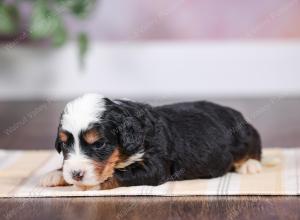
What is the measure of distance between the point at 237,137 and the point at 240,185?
1.07ft

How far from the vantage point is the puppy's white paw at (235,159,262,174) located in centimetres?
379

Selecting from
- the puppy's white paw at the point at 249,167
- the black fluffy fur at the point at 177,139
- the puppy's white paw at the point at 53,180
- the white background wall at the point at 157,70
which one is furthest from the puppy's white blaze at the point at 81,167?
the white background wall at the point at 157,70

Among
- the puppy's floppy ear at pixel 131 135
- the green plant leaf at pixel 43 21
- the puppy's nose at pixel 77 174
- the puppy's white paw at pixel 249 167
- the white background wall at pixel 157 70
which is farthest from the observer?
the white background wall at pixel 157 70

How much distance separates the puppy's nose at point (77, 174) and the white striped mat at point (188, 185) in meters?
0.21

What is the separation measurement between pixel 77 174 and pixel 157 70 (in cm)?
384

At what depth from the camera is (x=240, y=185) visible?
354 cm

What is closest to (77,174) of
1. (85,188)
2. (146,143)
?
(85,188)

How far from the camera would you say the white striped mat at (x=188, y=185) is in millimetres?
3426

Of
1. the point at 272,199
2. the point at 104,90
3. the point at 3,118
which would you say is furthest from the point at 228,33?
the point at 272,199

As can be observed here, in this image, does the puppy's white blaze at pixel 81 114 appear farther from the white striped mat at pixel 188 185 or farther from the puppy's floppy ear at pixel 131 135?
the white striped mat at pixel 188 185

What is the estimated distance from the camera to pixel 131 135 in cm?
339

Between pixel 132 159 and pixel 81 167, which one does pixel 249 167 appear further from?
pixel 81 167

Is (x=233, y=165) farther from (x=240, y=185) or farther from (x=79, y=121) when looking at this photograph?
(x=79, y=121)

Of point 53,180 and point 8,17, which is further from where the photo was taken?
point 8,17
